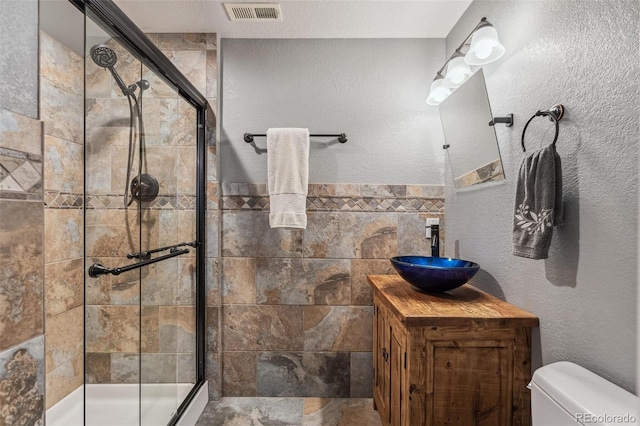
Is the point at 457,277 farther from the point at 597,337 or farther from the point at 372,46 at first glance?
the point at 372,46

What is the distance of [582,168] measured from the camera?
38.0 inches

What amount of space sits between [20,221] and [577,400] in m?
1.37

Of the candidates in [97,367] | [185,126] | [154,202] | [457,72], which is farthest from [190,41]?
[97,367]

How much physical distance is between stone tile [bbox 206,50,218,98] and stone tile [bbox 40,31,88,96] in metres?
0.72

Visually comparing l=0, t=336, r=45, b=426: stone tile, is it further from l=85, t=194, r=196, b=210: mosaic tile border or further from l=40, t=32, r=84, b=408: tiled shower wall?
l=40, t=32, r=84, b=408: tiled shower wall

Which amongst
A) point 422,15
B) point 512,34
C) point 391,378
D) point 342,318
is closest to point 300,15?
point 422,15

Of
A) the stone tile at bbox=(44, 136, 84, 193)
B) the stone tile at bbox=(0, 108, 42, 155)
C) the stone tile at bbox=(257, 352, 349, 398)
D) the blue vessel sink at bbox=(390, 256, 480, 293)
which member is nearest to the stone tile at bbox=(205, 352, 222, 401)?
the stone tile at bbox=(257, 352, 349, 398)

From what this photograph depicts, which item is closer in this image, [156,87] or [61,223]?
[156,87]

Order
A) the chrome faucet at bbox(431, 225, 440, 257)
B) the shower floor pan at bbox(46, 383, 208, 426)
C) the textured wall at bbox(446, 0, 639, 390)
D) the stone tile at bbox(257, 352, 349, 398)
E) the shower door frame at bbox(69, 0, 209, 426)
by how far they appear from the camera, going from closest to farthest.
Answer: the textured wall at bbox(446, 0, 639, 390), the shower door frame at bbox(69, 0, 209, 426), the shower floor pan at bbox(46, 383, 208, 426), the chrome faucet at bbox(431, 225, 440, 257), the stone tile at bbox(257, 352, 349, 398)

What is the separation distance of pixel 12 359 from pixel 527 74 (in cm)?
183

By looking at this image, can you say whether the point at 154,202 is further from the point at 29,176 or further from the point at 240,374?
the point at 240,374

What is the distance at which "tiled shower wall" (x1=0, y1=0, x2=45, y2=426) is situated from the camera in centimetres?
62

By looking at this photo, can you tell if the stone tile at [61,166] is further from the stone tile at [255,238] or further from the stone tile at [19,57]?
the stone tile at [19,57]

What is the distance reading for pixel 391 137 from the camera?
2.06m
